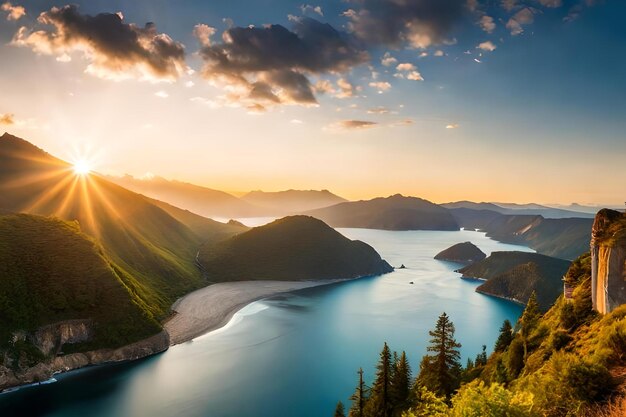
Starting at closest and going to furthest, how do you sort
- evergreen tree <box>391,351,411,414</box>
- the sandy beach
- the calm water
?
evergreen tree <box>391,351,411,414</box> < the calm water < the sandy beach

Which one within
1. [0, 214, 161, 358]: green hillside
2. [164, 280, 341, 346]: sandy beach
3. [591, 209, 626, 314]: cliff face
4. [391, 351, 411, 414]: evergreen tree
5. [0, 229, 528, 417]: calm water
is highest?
[591, 209, 626, 314]: cliff face

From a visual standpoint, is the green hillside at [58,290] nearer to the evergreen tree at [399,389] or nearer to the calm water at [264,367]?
the calm water at [264,367]

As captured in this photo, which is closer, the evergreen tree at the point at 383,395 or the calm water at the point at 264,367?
the evergreen tree at the point at 383,395

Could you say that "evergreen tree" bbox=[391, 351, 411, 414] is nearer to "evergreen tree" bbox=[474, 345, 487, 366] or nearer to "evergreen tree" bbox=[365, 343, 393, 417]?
"evergreen tree" bbox=[365, 343, 393, 417]

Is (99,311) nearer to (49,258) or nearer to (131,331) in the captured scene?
(131,331)

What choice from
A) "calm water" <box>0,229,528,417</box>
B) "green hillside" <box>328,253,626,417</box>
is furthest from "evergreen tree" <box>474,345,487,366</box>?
"calm water" <box>0,229,528,417</box>

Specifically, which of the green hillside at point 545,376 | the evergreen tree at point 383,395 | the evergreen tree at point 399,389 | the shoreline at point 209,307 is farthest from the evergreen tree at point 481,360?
the shoreline at point 209,307
